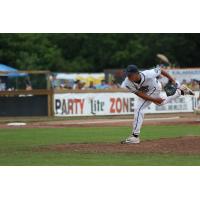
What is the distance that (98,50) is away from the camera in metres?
78.5

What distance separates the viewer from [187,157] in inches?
558

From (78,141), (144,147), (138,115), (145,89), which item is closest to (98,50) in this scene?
(78,141)

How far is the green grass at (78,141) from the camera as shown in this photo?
44.7 feet

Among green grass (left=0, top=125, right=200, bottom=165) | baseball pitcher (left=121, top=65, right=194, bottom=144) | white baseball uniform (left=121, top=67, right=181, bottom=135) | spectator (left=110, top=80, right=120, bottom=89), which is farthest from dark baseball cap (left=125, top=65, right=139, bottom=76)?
spectator (left=110, top=80, right=120, bottom=89)

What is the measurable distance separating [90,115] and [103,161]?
19.8 metres

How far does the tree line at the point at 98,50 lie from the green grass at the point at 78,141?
39475 millimetres

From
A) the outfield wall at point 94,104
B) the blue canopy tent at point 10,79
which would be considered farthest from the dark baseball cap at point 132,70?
the blue canopy tent at point 10,79

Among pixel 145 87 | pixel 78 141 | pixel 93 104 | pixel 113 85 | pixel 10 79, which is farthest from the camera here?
pixel 113 85

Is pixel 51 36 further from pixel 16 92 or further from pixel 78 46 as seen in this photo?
pixel 16 92

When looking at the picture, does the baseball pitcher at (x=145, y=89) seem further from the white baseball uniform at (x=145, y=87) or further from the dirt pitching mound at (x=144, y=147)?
the dirt pitching mound at (x=144, y=147)

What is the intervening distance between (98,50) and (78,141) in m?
60.7

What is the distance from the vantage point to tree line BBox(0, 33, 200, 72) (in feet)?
216

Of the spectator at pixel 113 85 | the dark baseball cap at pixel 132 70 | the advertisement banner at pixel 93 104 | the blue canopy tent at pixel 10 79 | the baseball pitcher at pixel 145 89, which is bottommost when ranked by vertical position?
the advertisement banner at pixel 93 104

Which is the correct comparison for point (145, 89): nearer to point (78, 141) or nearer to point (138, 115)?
point (138, 115)
